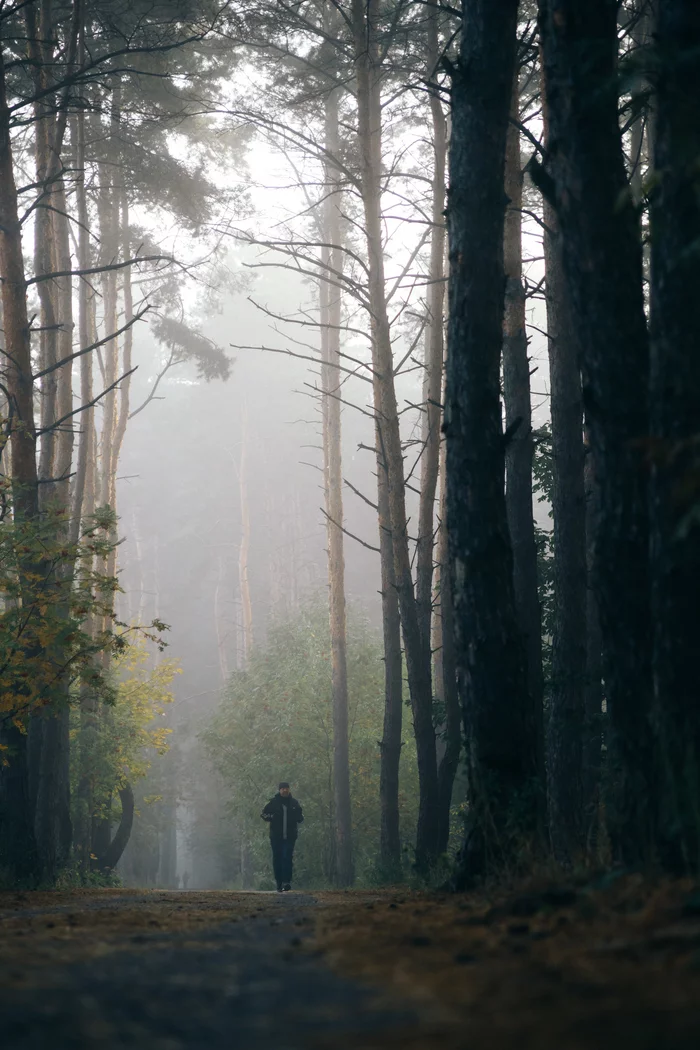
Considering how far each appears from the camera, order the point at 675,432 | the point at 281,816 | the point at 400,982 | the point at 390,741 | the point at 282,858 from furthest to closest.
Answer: the point at 390,741 → the point at 281,816 → the point at 282,858 → the point at 675,432 → the point at 400,982

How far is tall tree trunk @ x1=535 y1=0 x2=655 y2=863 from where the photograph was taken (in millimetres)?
5438

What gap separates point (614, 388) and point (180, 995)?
3.68 meters

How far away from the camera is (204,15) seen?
59.2ft

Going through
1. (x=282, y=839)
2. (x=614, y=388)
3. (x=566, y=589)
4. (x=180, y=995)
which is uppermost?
(x=614, y=388)

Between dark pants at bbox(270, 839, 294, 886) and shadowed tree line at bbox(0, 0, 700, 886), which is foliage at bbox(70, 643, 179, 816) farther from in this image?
dark pants at bbox(270, 839, 294, 886)

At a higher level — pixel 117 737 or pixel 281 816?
pixel 117 737

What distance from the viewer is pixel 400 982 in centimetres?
288

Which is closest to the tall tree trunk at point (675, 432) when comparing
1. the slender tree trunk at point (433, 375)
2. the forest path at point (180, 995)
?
the forest path at point (180, 995)

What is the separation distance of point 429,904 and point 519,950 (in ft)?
8.47

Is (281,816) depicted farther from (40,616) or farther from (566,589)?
(40,616)

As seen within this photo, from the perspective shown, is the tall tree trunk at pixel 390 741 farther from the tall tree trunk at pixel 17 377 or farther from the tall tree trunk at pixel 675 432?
the tall tree trunk at pixel 675 432

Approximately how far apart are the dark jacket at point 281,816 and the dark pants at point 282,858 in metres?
0.07

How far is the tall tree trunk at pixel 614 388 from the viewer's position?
5.44m

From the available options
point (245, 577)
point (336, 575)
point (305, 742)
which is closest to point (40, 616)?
point (336, 575)
